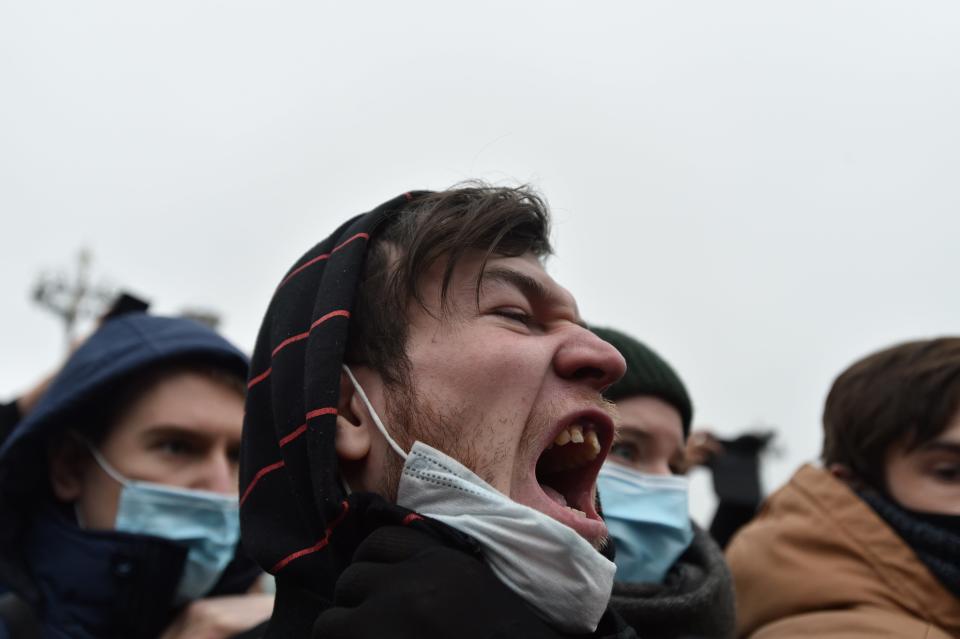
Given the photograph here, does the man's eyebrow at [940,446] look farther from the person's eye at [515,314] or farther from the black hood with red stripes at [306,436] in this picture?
the black hood with red stripes at [306,436]

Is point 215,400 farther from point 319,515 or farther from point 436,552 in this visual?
point 436,552

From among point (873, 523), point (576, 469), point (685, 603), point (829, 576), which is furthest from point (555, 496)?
point (873, 523)

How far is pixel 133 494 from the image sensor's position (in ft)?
11.4

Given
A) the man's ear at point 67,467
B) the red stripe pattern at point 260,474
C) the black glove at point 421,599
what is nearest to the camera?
the black glove at point 421,599

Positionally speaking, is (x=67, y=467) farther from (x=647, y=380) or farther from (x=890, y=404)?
(x=890, y=404)

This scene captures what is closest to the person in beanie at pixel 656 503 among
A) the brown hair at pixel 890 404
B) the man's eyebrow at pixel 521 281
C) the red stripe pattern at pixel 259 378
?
the brown hair at pixel 890 404

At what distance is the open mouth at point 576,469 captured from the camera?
1.86 meters

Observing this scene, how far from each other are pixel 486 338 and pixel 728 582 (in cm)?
161

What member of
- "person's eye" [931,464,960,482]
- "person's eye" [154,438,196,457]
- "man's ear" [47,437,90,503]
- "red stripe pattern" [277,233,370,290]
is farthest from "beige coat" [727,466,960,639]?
"man's ear" [47,437,90,503]

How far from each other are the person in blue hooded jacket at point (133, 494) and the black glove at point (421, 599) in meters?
1.89

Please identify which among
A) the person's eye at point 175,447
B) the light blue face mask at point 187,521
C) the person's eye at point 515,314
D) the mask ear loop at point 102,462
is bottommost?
the light blue face mask at point 187,521

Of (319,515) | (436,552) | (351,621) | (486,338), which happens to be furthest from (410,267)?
(351,621)

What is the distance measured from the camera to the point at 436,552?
60.3 inches

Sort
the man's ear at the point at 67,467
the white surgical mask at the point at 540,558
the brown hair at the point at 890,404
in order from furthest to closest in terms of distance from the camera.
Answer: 1. the man's ear at the point at 67,467
2. the brown hair at the point at 890,404
3. the white surgical mask at the point at 540,558
